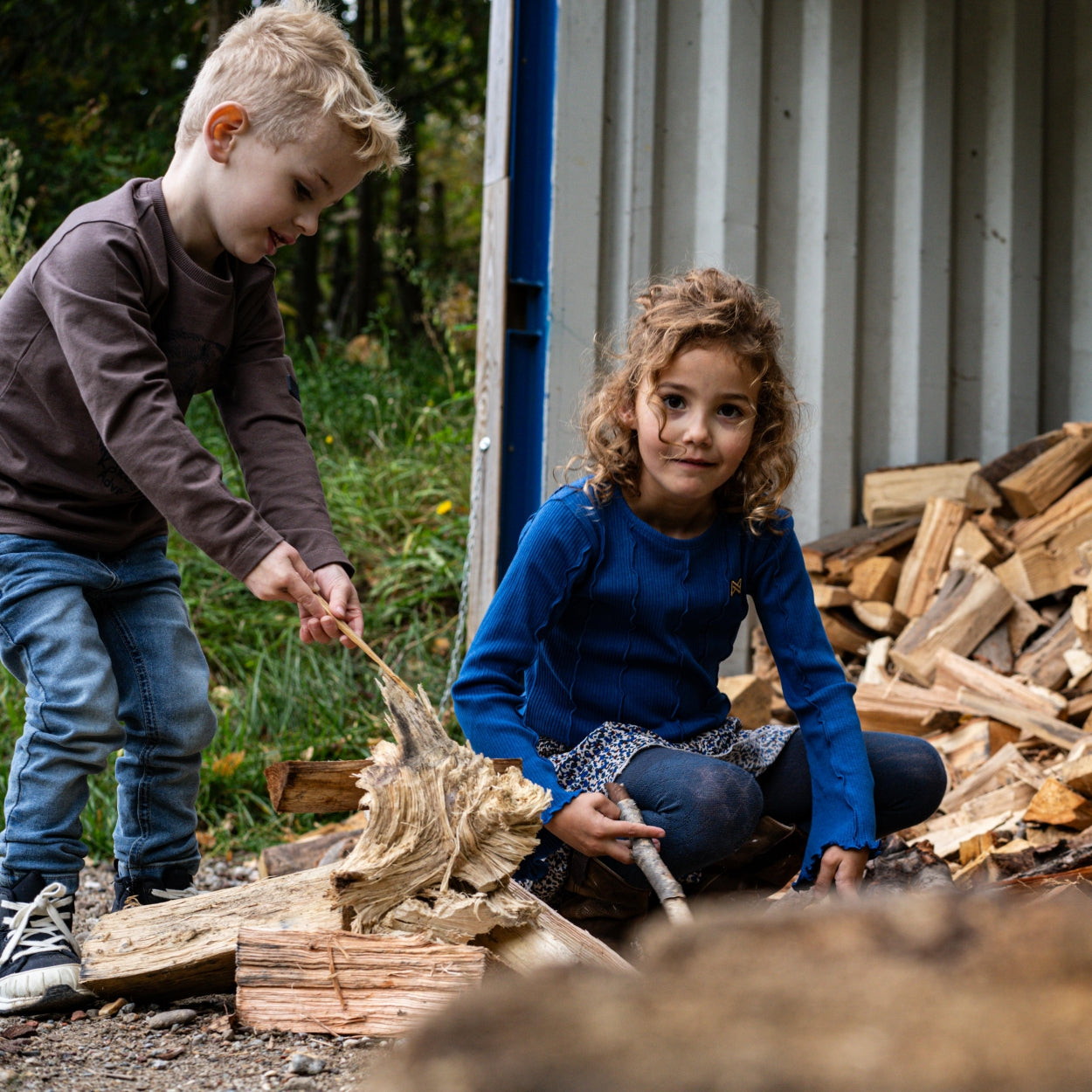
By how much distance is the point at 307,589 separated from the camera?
1.93 meters

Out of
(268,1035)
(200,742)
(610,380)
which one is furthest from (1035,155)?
(268,1035)

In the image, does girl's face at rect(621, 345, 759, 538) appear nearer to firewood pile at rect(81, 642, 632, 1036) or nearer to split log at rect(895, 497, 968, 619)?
firewood pile at rect(81, 642, 632, 1036)

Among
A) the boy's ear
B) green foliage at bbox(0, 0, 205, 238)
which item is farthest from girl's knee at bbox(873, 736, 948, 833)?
green foliage at bbox(0, 0, 205, 238)

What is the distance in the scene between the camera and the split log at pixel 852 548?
362 centimetres

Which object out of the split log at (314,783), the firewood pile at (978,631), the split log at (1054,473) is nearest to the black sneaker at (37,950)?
the split log at (314,783)

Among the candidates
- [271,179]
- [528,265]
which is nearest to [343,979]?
[271,179]

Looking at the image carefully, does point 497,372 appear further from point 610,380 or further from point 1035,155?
point 1035,155

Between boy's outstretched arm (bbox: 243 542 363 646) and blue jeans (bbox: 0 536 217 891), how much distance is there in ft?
1.19

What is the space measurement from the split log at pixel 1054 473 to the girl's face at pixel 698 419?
1780 millimetres

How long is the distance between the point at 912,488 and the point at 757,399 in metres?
1.90

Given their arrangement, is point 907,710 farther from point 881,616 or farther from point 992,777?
point 881,616

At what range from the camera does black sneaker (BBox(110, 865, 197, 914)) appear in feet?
7.16

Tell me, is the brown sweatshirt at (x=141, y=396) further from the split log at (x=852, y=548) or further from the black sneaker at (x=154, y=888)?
the split log at (x=852, y=548)

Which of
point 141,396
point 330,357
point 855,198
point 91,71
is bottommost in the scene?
point 141,396
